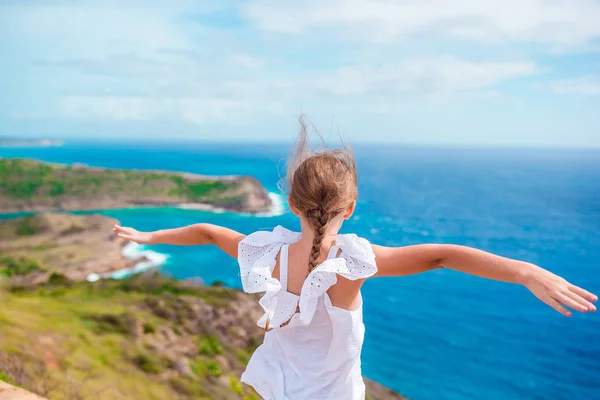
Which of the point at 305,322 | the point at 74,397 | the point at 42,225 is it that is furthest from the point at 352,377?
the point at 42,225

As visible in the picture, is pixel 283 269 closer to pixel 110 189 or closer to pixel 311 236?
pixel 311 236

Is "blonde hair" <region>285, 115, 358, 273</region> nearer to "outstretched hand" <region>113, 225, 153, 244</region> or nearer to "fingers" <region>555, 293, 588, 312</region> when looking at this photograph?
"fingers" <region>555, 293, 588, 312</region>

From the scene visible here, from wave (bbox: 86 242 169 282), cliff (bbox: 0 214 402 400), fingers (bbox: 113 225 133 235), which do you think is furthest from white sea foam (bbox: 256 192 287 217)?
fingers (bbox: 113 225 133 235)

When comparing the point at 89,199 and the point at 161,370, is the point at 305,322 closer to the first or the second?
the point at 161,370

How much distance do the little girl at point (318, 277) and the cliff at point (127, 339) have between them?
3560 millimetres

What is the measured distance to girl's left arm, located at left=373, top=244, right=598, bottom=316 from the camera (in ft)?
4.61

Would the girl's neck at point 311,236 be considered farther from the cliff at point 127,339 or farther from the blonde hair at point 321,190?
the cliff at point 127,339

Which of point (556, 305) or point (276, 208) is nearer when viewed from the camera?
point (556, 305)

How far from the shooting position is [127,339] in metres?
12.3

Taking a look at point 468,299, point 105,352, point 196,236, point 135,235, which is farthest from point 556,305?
point 468,299

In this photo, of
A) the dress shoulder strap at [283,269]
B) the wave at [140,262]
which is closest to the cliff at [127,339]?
the dress shoulder strap at [283,269]

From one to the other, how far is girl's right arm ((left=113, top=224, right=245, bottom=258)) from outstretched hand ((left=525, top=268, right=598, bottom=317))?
1172 millimetres

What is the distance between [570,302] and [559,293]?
0.14 feet

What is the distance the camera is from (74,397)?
5.41m
